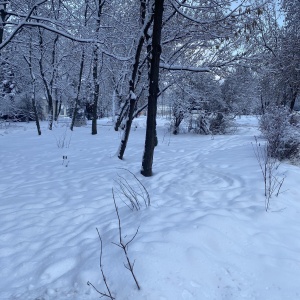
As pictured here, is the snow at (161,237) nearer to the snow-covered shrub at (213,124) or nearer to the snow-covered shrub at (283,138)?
the snow-covered shrub at (283,138)

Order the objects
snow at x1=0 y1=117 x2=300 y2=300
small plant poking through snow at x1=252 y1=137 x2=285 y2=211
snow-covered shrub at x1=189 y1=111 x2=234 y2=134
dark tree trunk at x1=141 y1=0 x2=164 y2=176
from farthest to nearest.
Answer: snow-covered shrub at x1=189 y1=111 x2=234 y2=134 < dark tree trunk at x1=141 y1=0 x2=164 y2=176 < small plant poking through snow at x1=252 y1=137 x2=285 y2=211 < snow at x1=0 y1=117 x2=300 y2=300

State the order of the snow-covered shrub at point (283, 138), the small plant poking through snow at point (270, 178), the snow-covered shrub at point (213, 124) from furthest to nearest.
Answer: the snow-covered shrub at point (213, 124)
the snow-covered shrub at point (283, 138)
the small plant poking through snow at point (270, 178)

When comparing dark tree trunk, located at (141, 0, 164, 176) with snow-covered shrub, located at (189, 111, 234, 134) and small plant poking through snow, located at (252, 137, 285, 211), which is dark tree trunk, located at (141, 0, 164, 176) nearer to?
small plant poking through snow, located at (252, 137, 285, 211)

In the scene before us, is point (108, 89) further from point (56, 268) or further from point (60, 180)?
point (56, 268)

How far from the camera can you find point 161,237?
2979 millimetres

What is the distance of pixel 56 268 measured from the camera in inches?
107

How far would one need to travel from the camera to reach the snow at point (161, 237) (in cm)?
234

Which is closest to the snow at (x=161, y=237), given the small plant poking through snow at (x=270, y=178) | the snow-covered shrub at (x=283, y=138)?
the small plant poking through snow at (x=270, y=178)

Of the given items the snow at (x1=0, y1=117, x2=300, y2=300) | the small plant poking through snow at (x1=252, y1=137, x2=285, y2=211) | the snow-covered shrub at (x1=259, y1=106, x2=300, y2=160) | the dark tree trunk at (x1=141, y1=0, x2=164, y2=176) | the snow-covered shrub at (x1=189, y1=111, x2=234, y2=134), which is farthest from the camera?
the snow-covered shrub at (x1=189, y1=111, x2=234, y2=134)

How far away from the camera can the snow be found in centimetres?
234

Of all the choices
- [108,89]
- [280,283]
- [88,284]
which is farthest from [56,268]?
[108,89]

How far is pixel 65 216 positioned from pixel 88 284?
6.14ft

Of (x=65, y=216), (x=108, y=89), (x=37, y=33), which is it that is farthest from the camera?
(x=108, y=89)

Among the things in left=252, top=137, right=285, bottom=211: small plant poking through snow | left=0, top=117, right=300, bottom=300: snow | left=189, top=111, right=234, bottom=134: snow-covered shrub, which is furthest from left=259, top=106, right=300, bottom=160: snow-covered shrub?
left=189, top=111, right=234, bottom=134: snow-covered shrub
